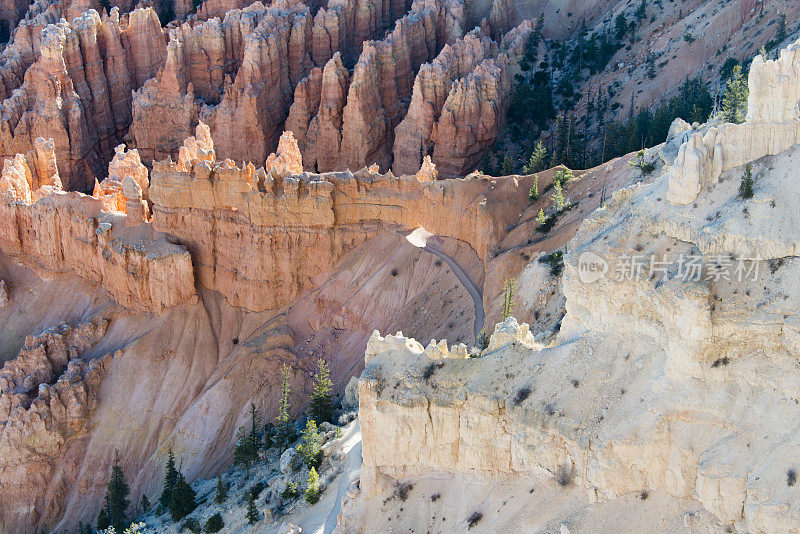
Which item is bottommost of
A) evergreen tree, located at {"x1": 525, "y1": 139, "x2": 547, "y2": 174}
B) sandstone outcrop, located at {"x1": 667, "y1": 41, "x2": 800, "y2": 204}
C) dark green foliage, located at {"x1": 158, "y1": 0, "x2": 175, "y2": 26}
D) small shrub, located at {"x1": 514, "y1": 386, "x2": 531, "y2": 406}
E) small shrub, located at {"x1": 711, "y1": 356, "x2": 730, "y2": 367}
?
small shrub, located at {"x1": 514, "y1": 386, "x2": 531, "y2": 406}

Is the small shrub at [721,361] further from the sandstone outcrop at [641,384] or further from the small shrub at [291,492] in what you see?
the small shrub at [291,492]

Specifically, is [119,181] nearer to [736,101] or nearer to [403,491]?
[736,101]

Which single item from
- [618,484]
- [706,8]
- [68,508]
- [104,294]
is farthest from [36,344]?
[706,8]

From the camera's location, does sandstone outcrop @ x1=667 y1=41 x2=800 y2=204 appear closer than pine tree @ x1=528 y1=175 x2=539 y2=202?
Yes

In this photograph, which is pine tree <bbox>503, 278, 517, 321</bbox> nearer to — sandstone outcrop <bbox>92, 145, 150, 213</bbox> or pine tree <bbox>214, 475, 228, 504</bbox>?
pine tree <bbox>214, 475, 228, 504</bbox>

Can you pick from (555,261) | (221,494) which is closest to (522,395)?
(555,261)

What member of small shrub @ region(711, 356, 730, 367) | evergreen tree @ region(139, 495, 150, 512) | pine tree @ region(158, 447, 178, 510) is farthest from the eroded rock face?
small shrub @ region(711, 356, 730, 367)
